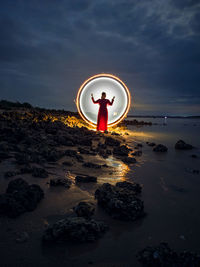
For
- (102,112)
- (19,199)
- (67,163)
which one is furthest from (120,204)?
(102,112)

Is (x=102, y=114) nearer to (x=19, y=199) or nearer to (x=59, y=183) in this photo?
(x=59, y=183)

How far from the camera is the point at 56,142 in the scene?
7.66 metres

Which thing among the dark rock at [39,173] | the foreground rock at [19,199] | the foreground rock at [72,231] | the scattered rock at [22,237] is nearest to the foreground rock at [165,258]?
the foreground rock at [72,231]

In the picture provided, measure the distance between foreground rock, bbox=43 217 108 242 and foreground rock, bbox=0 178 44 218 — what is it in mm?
671

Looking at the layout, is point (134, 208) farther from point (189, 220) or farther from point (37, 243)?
point (37, 243)

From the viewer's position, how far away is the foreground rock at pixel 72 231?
2084mm

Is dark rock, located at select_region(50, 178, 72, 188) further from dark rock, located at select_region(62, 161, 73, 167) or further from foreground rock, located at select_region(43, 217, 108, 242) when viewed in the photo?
foreground rock, located at select_region(43, 217, 108, 242)

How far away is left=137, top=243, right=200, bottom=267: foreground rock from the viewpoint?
1773 millimetres

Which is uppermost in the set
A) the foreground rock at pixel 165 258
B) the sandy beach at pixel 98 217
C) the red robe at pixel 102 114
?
the red robe at pixel 102 114

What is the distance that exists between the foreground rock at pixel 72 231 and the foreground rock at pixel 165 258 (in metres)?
0.56

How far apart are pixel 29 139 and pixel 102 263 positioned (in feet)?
18.8

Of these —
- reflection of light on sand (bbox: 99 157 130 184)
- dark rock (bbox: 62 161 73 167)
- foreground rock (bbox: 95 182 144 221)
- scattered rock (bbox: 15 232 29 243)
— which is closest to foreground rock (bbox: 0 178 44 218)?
scattered rock (bbox: 15 232 29 243)

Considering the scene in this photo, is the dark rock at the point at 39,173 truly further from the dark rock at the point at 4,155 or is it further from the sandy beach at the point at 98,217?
the dark rock at the point at 4,155

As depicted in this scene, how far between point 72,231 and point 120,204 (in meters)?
0.86
